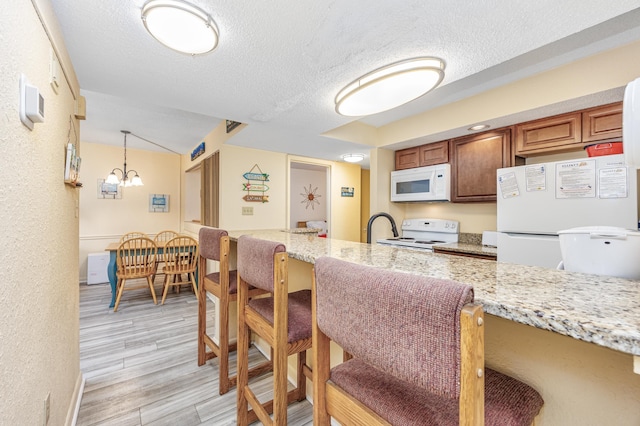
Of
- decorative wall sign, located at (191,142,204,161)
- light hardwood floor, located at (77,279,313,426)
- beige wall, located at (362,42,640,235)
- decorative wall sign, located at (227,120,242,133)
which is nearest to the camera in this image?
light hardwood floor, located at (77,279,313,426)

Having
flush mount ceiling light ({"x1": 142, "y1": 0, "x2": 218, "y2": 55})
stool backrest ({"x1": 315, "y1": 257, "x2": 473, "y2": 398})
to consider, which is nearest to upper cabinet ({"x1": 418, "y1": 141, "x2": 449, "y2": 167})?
flush mount ceiling light ({"x1": 142, "y1": 0, "x2": 218, "y2": 55})

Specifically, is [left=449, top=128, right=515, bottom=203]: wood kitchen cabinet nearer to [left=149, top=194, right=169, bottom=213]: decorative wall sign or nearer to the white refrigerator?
the white refrigerator

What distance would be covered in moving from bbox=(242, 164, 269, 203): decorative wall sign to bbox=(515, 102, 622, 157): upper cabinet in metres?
2.90

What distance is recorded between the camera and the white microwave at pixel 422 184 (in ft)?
9.79

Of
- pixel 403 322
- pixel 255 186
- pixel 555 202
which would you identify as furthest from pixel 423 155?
pixel 403 322

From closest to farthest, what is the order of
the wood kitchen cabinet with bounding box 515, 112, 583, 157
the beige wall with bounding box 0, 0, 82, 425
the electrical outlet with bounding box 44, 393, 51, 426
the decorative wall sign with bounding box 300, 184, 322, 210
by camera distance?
1. the beige wall with bounding box 0, 0, 82, 425
2. the electrical outlet with bounding box 44, 393, 51, 426
3. the wood kitchen cabinet with bounding box 515, 112, 583, 157
4. the decorative wall sign with bounding box 300, 184, 322, 210

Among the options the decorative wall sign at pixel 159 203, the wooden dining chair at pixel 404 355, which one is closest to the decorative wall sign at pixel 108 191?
the decorative wall sign at pixel 159 203

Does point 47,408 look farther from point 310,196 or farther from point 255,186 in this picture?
point 310,196

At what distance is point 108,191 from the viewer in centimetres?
468

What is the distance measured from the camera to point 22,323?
811 millimetres

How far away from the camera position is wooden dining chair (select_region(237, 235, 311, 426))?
107 cm

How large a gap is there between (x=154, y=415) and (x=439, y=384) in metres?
1.88

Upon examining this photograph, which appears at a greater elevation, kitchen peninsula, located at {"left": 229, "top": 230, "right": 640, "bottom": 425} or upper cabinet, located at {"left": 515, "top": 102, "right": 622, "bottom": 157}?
upper cabinet, located at {"left": 515, "top": 102, "right": 622, "bottom": 157}

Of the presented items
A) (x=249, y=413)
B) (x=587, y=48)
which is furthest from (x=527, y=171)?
(x=249, y=413)
